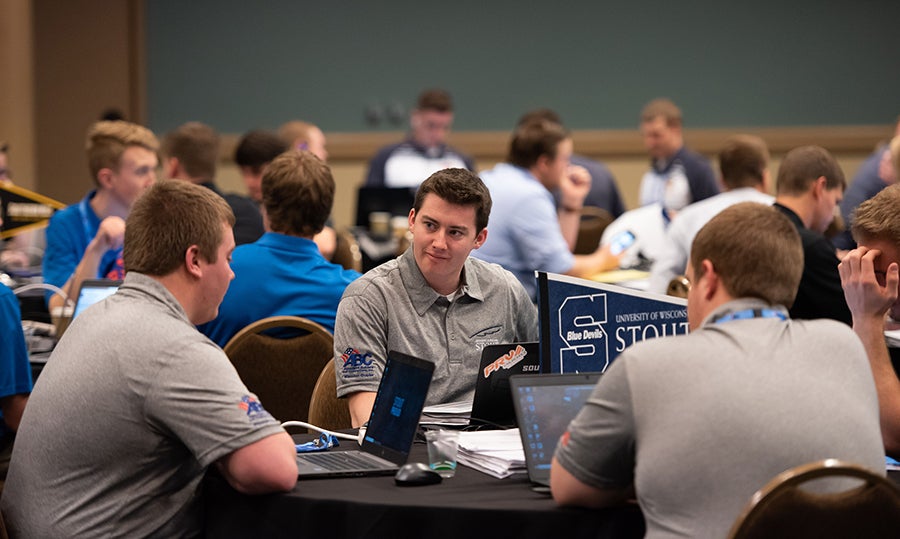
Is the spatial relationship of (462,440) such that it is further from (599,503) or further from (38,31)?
(38,31)

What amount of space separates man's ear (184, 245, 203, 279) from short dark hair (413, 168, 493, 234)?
80cm

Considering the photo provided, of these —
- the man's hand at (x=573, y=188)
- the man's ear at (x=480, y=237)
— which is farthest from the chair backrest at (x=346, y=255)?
the man's ear at (x=480, y=237)

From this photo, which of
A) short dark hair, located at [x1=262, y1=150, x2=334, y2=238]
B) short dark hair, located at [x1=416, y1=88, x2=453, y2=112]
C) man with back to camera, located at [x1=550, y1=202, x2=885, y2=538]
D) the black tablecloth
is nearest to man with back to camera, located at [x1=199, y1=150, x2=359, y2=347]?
short dark hair, located at [x1=262, y1=150, x2=334, y2=238]

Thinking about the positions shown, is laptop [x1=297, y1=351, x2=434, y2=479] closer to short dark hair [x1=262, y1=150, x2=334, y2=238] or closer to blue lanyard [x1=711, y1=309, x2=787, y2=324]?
blue lanyard [x1=711, y1=309, x2=787, y2=324]

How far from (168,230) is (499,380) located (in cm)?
79

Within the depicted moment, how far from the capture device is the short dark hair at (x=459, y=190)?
2.96 meters

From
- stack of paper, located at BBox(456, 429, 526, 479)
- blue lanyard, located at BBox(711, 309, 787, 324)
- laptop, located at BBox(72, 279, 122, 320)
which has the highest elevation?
blue lanyard, located at BBox(711, 309, 787, 324)

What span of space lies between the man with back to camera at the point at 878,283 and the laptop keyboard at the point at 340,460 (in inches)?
43.0

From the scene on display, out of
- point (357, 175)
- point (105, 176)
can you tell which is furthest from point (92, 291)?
point (357, 175)

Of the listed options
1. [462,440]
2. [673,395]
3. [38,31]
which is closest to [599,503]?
[673,395]

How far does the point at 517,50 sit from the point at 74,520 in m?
8.46

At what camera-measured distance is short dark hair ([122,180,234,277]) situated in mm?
2326

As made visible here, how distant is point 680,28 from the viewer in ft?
33.2

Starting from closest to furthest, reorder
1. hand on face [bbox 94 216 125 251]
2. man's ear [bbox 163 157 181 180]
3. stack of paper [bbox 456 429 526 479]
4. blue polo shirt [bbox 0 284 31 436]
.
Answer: stack of paper [bbox 456 429 526 479] → blue polo shirt [bbox 0 284 31 436] → hand on face [bbox 94 216 125 251] → man's ear [bbox 163 157 181 180]
